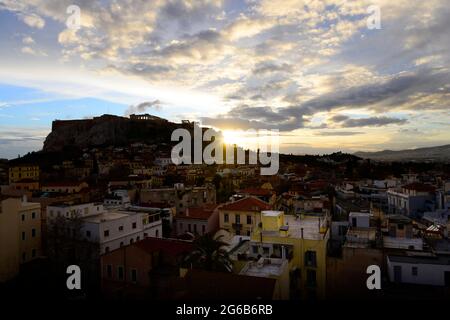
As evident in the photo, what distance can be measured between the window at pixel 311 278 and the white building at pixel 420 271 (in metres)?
4.14

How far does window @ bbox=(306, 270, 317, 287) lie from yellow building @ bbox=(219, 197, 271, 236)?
38.0ft

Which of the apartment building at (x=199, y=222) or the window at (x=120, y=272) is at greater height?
the apartment building at (x=199, y=222)

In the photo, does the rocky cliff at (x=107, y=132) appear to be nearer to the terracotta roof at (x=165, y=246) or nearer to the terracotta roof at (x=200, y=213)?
the terracotta roof at (x=200, y=213)

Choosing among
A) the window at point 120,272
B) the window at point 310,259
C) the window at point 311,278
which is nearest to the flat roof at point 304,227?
the window at point 310,259

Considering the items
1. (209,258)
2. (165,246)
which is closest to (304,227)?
(209,258)

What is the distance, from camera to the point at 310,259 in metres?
19.7

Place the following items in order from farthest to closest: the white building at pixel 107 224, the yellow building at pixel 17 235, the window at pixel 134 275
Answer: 1. the white building at pixel 107 224
2. the yellow building at pixel 17 235
3. the window at pixel 134 275

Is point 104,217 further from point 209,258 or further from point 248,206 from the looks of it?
point 209,258

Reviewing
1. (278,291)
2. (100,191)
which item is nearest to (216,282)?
(278,291)

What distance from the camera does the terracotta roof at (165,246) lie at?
21250 millimetres

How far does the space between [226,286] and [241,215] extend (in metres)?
19.6

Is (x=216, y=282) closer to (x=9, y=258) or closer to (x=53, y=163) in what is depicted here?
(x=9, y=258)

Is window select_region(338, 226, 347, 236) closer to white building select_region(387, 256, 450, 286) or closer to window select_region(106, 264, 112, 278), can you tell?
white building select_region(387, 256, 450, 286)

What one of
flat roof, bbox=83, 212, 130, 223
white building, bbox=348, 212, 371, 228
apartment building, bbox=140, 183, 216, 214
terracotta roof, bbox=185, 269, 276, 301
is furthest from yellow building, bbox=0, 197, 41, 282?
white building, bbox=348, 212, 371, 228
